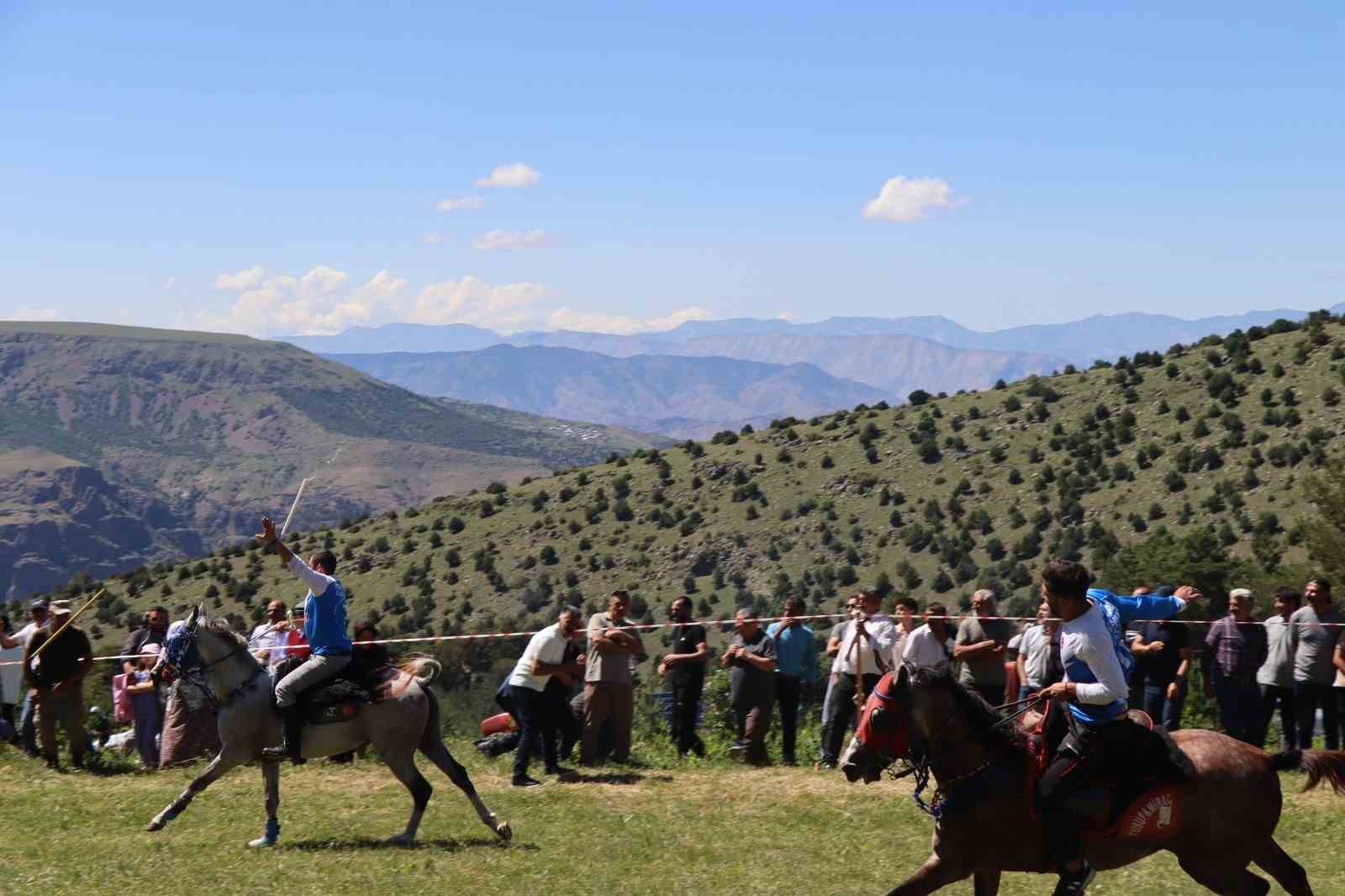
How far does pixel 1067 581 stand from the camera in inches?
317

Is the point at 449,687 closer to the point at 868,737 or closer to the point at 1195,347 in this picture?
the point at 868,737

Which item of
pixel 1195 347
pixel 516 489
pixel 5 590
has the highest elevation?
pixel 1195 347

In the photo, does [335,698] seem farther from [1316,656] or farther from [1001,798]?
[1316,656]

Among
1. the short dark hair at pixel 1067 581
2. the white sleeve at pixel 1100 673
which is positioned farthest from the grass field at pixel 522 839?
the short dark hair at pixel 1067 581

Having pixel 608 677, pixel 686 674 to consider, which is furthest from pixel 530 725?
pixel 686 674

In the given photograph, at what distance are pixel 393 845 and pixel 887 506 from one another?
158ft

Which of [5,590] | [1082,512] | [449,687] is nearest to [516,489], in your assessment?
[1082,512]

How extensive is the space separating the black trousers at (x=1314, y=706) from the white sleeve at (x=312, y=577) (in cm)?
972

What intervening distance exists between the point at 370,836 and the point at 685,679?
5216mm

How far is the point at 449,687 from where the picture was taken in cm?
2230

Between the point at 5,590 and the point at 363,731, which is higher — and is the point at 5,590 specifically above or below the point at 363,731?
below

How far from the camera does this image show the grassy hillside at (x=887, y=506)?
50312 mm

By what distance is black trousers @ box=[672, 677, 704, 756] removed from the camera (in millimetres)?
17094

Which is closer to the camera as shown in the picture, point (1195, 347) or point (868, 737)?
point (868, 737)
